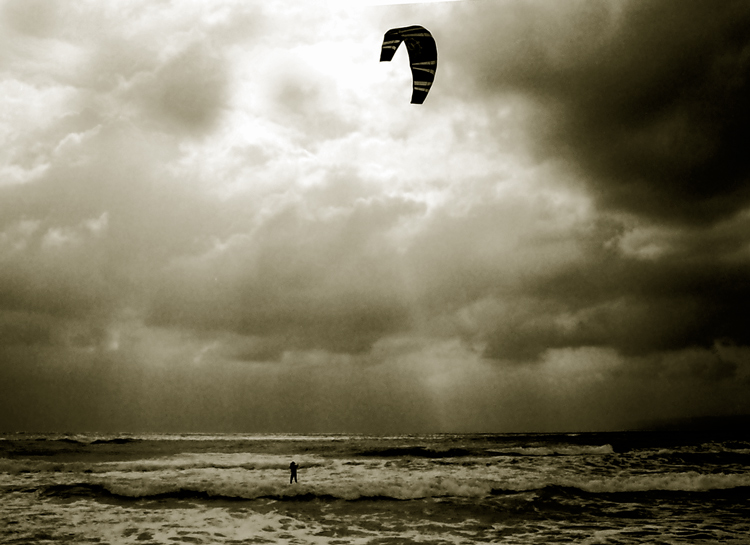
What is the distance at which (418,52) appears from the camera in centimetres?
444

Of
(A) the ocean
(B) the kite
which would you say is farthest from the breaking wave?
(B) the kite

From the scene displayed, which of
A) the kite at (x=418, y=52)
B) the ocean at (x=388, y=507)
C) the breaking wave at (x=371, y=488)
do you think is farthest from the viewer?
the breaking wave at (x=371, y=488)

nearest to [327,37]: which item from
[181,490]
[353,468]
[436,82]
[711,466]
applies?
[436,82]

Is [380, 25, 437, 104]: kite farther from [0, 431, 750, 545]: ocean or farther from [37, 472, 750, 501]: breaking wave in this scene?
[37, 472, 750, 501]: breaking wave

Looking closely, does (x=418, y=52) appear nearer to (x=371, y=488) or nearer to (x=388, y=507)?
(x=388, y=507)

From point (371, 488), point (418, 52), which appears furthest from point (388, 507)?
point (418, 52)

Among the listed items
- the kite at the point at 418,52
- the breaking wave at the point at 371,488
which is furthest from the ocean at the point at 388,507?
the kite at the point at 418,52

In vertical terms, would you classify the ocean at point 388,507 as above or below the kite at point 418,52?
below

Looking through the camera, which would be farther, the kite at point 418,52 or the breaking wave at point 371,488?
the breaking wave at point 371,488

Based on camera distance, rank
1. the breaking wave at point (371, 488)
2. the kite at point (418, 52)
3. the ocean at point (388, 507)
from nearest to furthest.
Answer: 1. the kite at point (418, 52)
2. the ocean at point (388, 507)
3. the breaking wave at point (371, 488)

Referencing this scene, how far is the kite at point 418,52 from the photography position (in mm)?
4320

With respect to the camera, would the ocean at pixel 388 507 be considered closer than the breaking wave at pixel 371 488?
Yes

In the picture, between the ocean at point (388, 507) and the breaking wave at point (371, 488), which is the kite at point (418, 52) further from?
the breaking wave at point (371, 488)

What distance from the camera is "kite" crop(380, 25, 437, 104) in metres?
4.32
